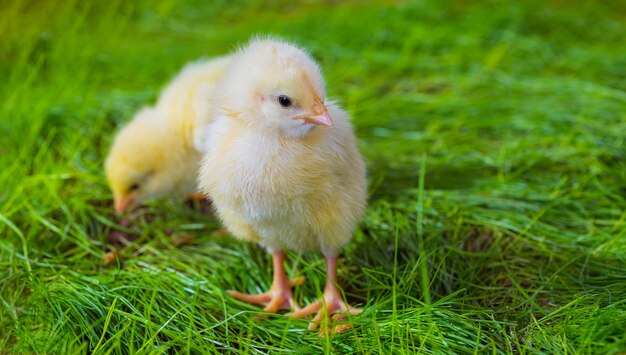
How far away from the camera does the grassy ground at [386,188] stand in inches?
79.9

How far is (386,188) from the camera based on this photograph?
9.47 feet

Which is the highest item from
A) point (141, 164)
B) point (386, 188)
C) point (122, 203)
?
point (141, 164)

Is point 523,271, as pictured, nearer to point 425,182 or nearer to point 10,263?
point 425,182

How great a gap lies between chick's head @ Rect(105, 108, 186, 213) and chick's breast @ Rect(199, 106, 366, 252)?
776 mm

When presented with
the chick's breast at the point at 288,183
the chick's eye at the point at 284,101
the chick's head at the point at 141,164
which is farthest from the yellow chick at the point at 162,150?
the chick's eye at the point at 284,101

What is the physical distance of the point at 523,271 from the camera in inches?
90.6

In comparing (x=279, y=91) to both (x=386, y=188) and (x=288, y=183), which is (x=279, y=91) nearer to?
(x=288, y=183)

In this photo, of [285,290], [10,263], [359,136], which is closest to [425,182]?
[359,136]

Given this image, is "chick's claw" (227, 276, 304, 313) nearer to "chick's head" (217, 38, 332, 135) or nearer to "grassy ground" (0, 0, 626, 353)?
"grassy ground" (0, 0, 626, 353)

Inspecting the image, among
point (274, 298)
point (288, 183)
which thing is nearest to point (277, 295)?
point (274, 298)

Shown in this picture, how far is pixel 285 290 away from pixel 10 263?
1.01m

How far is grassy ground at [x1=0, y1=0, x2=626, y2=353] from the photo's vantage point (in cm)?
203

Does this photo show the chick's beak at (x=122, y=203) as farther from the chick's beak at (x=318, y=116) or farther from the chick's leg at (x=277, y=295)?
the chick's beak at (x=318, y=116)

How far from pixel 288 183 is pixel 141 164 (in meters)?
1.10
